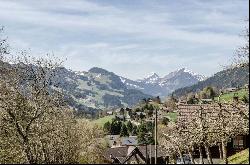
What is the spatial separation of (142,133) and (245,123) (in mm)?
87729

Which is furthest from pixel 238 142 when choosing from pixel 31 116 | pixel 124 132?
pixel 124 132

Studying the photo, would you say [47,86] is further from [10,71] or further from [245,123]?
[245,123]

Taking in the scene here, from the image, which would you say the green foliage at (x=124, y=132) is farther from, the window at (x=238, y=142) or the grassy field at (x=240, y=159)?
the grassy field at (x=240, y=159)

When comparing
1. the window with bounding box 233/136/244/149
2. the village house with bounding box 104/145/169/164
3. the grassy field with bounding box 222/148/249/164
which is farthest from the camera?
A: the village house with bounding box 104/145/169/164

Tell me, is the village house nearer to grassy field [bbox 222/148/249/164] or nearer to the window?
the window

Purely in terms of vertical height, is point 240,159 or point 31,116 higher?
point 31,116

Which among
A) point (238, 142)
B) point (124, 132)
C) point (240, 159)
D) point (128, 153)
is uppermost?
point (124, 132)

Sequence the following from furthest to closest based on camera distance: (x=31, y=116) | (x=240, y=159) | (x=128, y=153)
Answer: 1. (x=128, y=153)
2. (x=240, y=159)
3. (x=31, y=116)

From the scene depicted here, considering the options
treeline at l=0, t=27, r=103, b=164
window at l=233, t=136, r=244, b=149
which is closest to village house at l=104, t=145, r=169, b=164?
window at l=233, t=136, r=244, b=149

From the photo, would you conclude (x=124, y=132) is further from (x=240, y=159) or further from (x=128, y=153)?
(x=240, y=159)

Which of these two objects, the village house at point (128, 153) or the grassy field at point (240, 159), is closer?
the grassy field at point (240, 159)

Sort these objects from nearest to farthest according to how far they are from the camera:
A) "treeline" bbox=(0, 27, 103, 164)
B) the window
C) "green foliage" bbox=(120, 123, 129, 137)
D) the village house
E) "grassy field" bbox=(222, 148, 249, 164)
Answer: "treeline" bbox=(0, 27, 103, 164) → "grassy field" bbox=(222, 148, 249, 164) → the window → the village house → "green foliage" bbox=(120, 123, 129, 137)

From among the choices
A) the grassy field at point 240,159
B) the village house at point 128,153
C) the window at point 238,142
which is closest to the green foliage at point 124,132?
the village house at point 128,153

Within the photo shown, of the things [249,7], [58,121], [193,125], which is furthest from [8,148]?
[249,7]
